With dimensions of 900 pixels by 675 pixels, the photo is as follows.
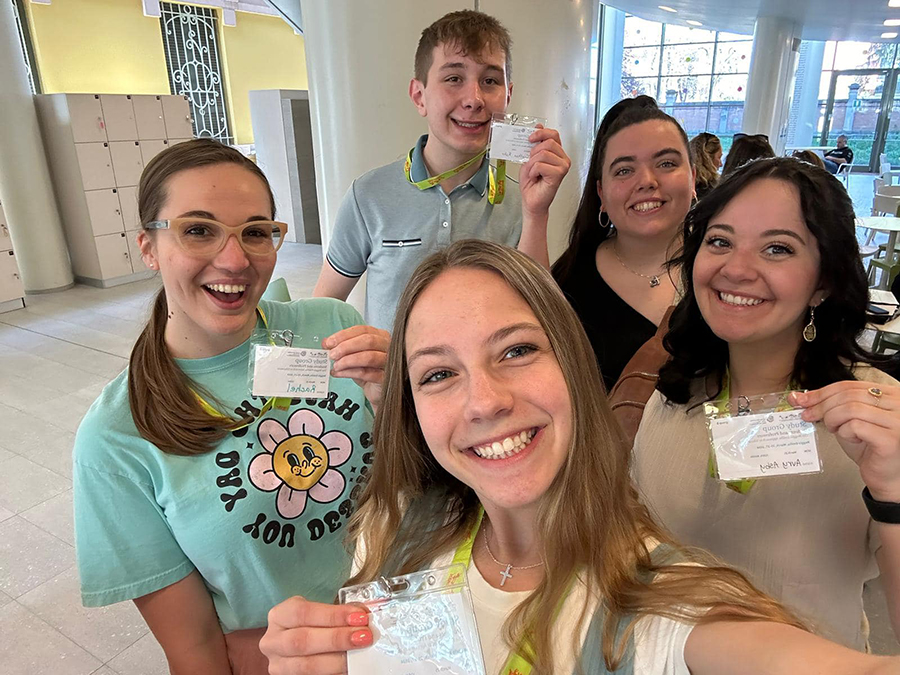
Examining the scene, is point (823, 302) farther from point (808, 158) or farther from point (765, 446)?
point (808, 158)

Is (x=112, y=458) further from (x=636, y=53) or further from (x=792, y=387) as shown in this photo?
(x=636, y=53)

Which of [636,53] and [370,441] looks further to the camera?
[636,53]

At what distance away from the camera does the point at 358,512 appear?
1332 mm

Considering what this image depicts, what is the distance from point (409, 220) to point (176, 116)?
7721 millimetres

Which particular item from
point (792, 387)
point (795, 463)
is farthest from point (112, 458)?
point (792, 387)

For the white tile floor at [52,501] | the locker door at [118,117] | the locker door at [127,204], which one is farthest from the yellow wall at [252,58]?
the white tile floor at [52,501]

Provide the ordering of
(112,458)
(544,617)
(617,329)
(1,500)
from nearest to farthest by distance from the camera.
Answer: (544,617) → (112,458) → (617,329) → (1,500)

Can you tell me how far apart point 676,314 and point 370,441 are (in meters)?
0.89

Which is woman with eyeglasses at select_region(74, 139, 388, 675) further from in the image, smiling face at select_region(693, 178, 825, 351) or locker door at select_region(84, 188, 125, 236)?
locker door at select_region(84, 188, 125, 236)

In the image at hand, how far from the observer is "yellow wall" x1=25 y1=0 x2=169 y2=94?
930 centimetres

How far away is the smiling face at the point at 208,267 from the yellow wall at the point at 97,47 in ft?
34.6

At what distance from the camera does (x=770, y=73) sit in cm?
968

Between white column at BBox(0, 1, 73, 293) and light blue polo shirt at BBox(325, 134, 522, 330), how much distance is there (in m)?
7.06

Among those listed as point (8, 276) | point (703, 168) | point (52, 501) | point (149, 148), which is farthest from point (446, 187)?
point (149, 148)
